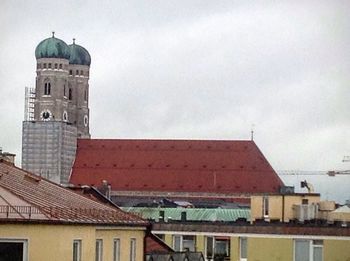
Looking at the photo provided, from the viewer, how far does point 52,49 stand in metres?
171

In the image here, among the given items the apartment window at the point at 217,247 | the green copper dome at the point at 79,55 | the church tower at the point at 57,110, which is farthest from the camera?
the green copper dome at the point at 79,55

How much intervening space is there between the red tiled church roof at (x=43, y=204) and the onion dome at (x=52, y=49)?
6032 inches

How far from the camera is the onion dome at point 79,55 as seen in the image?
176 m

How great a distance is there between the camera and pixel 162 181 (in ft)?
487

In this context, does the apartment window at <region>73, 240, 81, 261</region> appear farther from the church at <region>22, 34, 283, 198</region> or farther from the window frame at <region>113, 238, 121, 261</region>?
the church at <region>22, 34, 283, 198</region>

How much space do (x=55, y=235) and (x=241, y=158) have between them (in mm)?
134896

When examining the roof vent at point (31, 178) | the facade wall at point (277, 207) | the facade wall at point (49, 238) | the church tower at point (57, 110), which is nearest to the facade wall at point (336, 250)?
the facade wall at point (277, 207)

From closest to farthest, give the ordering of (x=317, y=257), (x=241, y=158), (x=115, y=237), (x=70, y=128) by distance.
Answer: (x=115, y=237), (x=317, y=257), (x=241, y=158), (x=70, y=128)

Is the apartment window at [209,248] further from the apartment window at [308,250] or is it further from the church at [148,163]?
the church at [148,163]

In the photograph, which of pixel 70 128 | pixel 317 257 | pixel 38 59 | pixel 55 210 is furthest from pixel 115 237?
pixel 38 59

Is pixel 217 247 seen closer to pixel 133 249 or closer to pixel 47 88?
pixel 133 249

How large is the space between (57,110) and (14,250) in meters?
154

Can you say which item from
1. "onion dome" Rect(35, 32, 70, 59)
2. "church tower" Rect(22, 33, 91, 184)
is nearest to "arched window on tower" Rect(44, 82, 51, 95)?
"church tower" Rect(22, 33, 91, 184)

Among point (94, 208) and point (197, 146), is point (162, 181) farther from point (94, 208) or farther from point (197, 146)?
point (94, 208)
